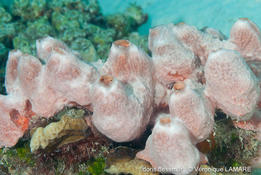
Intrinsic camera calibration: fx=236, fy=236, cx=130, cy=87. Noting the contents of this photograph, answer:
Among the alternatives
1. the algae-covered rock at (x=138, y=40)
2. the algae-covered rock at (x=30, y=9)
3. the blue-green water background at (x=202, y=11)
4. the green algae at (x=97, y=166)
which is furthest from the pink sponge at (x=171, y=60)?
the algae-covered rock at (x=30, y=9)

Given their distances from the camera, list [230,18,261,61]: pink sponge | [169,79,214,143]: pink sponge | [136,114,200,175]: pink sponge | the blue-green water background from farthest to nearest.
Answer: the blue-green water background < [230,18,261,61]: pink sponge < [169,79,214,143]: pink sponge < [136,114,200,175]: pink sponge

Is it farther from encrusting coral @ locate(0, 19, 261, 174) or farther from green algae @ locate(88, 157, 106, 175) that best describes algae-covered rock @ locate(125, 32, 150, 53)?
green algae @ locate(88, 157, 106, 175)

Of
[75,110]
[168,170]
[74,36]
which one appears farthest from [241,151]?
[74,36]

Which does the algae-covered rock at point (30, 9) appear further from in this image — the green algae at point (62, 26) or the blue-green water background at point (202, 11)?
the blue-green water background at point (202, 11)

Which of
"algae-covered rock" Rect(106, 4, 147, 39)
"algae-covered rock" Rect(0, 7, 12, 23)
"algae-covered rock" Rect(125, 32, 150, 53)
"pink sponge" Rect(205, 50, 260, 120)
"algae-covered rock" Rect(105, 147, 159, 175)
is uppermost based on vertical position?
"pink sponge" Rect(205, 50, 260, 120)

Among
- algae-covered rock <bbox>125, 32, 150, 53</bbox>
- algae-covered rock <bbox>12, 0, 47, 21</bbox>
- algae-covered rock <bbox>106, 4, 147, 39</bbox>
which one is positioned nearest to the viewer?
algae-covered rock <bbox>125, 32, 150, 53</bbox>

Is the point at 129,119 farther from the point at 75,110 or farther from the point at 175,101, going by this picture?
the point at 75,110

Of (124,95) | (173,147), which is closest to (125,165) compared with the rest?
(173,147)

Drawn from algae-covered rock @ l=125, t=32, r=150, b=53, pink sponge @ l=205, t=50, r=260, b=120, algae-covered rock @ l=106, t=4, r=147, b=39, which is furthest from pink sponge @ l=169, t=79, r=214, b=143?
algae-covered rock @ l=106, t=4, r=147, b=39
